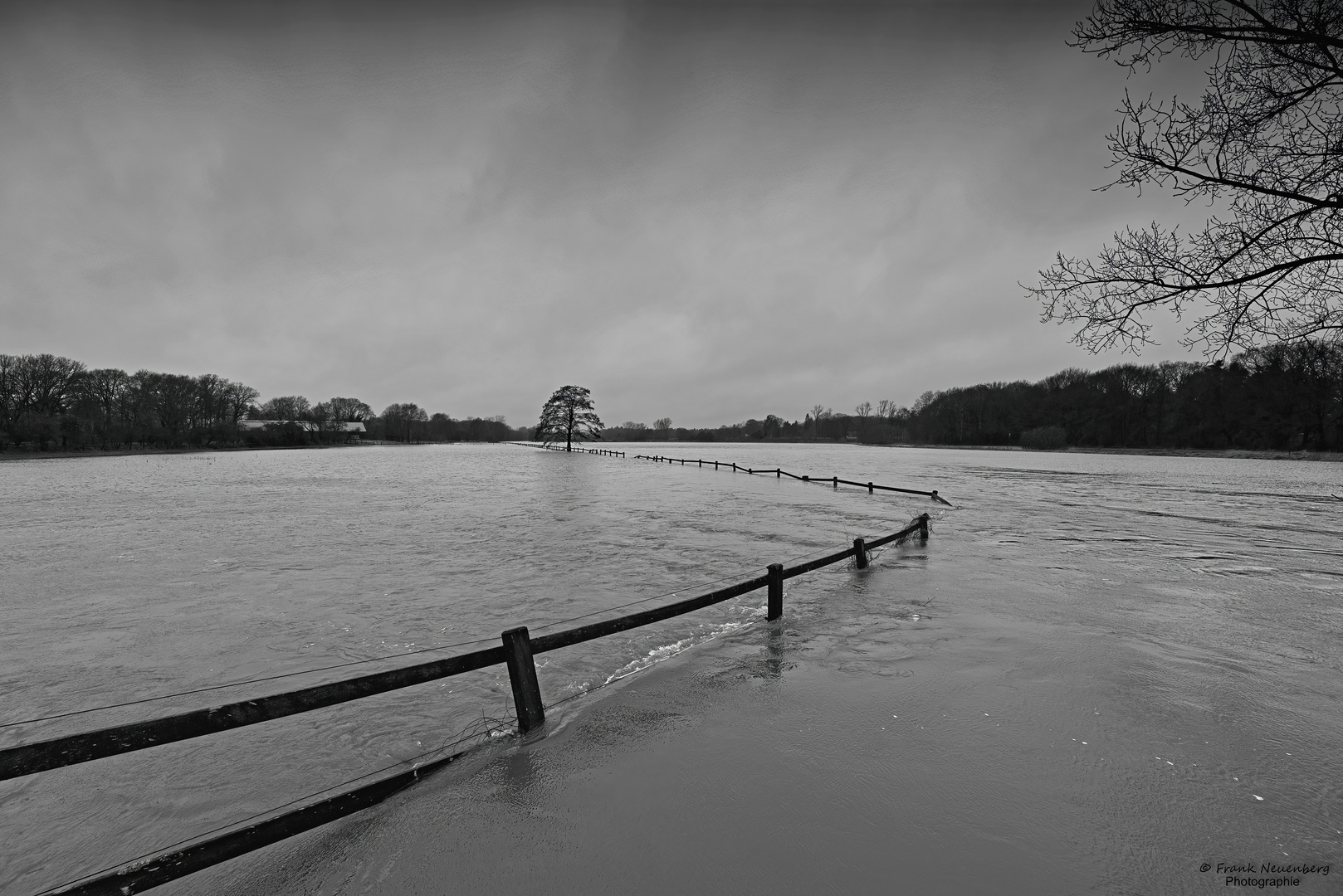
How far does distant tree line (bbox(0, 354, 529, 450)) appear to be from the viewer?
2869 inches

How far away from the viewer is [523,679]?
494 cm

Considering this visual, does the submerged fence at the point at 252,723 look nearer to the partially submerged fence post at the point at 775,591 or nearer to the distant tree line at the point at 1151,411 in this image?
the partially submerged fence post at the point at 775,591

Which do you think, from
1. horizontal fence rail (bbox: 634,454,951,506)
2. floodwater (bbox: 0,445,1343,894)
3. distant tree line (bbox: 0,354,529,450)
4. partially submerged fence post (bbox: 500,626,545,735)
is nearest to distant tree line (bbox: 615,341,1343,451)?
horizontal fence rail (bbox: 634,454,951,506)

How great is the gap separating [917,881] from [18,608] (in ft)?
46.5

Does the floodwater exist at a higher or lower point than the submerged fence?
lower

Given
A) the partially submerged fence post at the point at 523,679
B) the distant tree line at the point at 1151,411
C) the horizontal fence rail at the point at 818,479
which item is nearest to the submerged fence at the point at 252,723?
the partially submerged fence post at the point at 523,679

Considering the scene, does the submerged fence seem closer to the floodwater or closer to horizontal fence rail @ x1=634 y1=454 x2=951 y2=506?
the floodwater

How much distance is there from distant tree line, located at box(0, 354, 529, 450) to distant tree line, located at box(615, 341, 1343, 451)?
125m

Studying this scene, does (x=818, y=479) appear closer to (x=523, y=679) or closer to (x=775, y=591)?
(x=775, y=591)

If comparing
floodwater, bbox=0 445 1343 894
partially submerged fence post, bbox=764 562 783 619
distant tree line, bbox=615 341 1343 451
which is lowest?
floodwater, bbox=0 445 1343 894

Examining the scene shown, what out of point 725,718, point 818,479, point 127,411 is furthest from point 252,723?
point 127,411

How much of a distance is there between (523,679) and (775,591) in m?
4.37

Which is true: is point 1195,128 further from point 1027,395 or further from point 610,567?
point 1027,395

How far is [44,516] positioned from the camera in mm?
20656
